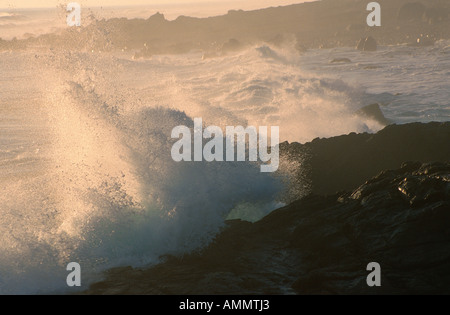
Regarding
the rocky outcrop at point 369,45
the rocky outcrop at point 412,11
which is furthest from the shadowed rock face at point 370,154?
the rocky outcrop at point 412,11

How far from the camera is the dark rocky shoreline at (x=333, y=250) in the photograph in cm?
612

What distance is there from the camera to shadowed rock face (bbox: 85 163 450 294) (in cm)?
611

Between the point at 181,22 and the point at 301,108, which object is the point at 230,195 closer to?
the point at 301,108

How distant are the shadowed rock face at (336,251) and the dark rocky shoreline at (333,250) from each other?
12mm

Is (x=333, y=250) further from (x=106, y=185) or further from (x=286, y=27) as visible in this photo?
(x=286, y=27)

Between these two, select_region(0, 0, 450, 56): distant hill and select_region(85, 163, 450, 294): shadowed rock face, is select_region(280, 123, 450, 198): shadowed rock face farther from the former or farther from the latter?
select_region(0, 0, 450, 56): distant hill

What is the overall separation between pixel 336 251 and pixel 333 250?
5 centimetres

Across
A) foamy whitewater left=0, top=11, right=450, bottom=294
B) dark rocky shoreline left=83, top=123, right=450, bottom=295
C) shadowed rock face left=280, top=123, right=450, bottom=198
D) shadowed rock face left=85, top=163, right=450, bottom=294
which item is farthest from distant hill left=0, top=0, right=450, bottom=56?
shadowed rock face left=85, top=163, right=450, bottom=294

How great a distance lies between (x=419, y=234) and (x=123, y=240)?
414cm

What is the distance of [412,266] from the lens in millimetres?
6156

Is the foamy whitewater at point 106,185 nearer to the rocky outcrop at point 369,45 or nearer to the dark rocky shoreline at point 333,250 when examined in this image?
the dark rocky shoreline at point 333,250

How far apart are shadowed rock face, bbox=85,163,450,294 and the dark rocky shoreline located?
1 cm
